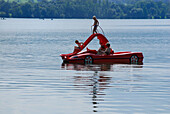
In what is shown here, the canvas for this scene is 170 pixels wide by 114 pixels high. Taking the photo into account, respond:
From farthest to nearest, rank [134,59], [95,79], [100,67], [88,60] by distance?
[134,59], [88,60], [100,67], [95,79]

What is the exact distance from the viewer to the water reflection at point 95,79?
2044 centimetres

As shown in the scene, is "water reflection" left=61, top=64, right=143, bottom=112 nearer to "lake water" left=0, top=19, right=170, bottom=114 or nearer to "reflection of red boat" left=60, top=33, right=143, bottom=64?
"lake water" left=0, top=19, right=170, bottom=114

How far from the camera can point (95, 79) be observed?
84.6 ft

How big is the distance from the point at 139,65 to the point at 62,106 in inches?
645

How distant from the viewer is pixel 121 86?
23.0m

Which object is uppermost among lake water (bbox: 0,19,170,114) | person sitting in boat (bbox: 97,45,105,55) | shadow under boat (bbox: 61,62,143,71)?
person sitting in boat (bbox: 97,45,105,55)

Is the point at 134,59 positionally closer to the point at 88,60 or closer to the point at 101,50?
the point at 101,50

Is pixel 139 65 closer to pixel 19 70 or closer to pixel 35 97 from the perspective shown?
pixel 19 70

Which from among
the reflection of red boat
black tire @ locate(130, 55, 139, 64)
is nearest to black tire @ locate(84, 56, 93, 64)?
the reflection of red boat

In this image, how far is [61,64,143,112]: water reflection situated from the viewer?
20.4m

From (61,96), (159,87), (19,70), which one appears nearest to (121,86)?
(159,87)

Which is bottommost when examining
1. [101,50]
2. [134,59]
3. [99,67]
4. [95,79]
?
[99,67]

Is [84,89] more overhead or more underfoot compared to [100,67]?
more overhead

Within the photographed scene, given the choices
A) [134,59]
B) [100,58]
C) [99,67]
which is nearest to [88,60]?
[100,58]
